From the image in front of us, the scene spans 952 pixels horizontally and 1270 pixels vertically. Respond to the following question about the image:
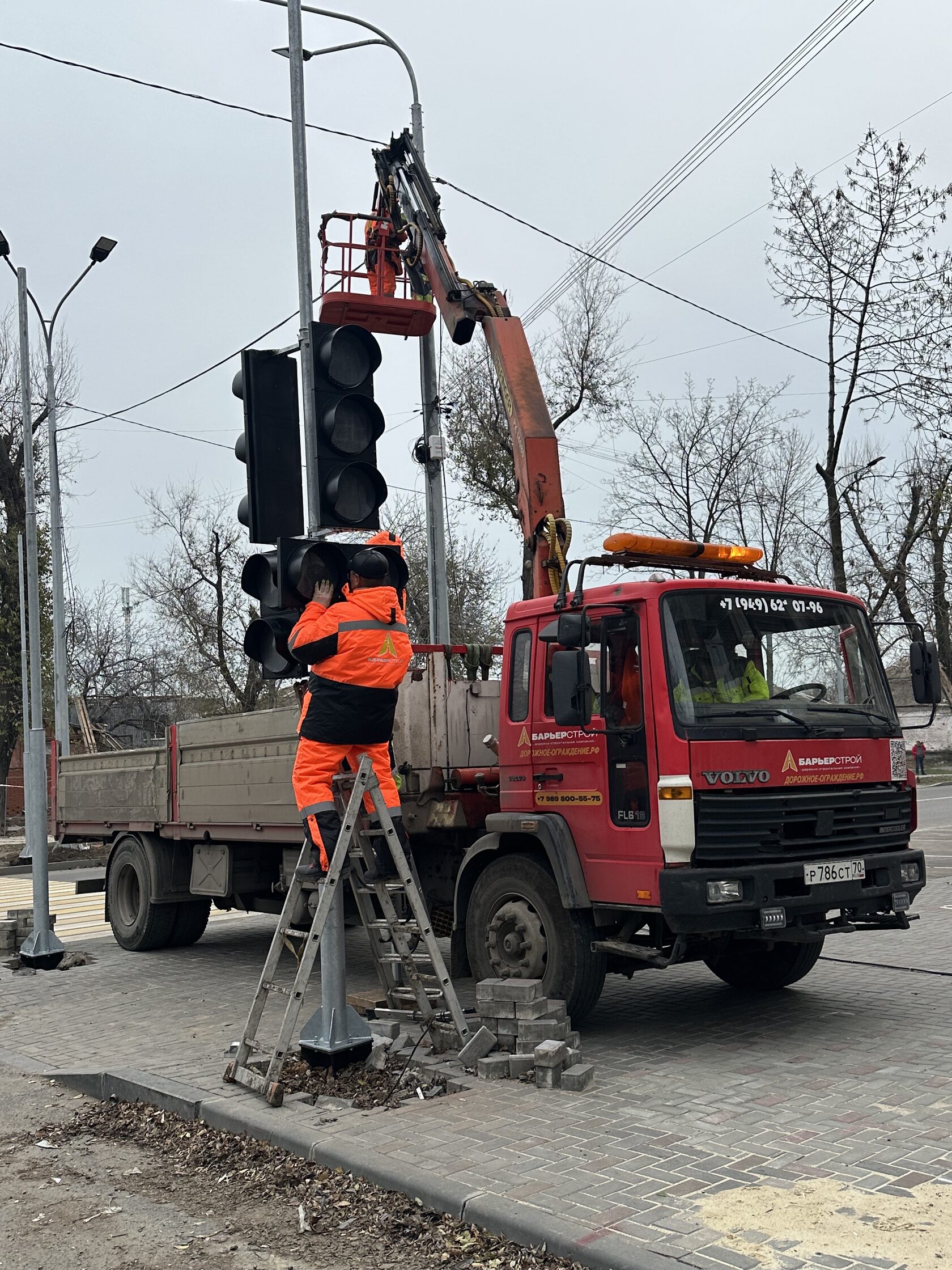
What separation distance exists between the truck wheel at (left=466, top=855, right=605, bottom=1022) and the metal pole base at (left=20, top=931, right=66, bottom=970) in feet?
16.1

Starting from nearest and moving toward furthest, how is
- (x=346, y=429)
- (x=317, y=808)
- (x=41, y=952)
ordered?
(x=317, y=808) < (x=346, y=429) < (x=41, y=952)

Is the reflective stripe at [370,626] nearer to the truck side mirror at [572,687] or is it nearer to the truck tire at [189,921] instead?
the truck side mirror at [572,687]

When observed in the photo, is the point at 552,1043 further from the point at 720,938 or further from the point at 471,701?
the point at 471,701

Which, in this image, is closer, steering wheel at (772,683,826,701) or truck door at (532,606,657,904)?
truck door at (532,606,657,904)

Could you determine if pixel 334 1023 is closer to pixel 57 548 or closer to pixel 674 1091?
pixel 674 1091

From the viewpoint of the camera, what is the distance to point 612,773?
286 inches

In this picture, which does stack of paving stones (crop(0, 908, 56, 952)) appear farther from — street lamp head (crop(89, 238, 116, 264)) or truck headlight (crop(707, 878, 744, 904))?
street lamp head (crop(89, 238, 116, 264))

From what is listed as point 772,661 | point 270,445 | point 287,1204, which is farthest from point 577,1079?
point 270,445

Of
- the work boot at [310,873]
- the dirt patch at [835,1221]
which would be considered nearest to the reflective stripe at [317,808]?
the work boot at [310,873]

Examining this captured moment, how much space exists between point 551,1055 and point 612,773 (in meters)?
1.65

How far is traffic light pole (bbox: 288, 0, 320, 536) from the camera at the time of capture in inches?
273

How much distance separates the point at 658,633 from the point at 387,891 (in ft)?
6.68

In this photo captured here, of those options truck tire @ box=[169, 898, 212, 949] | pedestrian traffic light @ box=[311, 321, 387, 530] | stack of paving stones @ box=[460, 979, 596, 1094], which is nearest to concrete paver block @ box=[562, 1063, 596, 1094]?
stack of paving stones @ box=[460, 979, 596, 1094]

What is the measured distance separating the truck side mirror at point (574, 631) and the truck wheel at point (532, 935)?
4.50 feet
